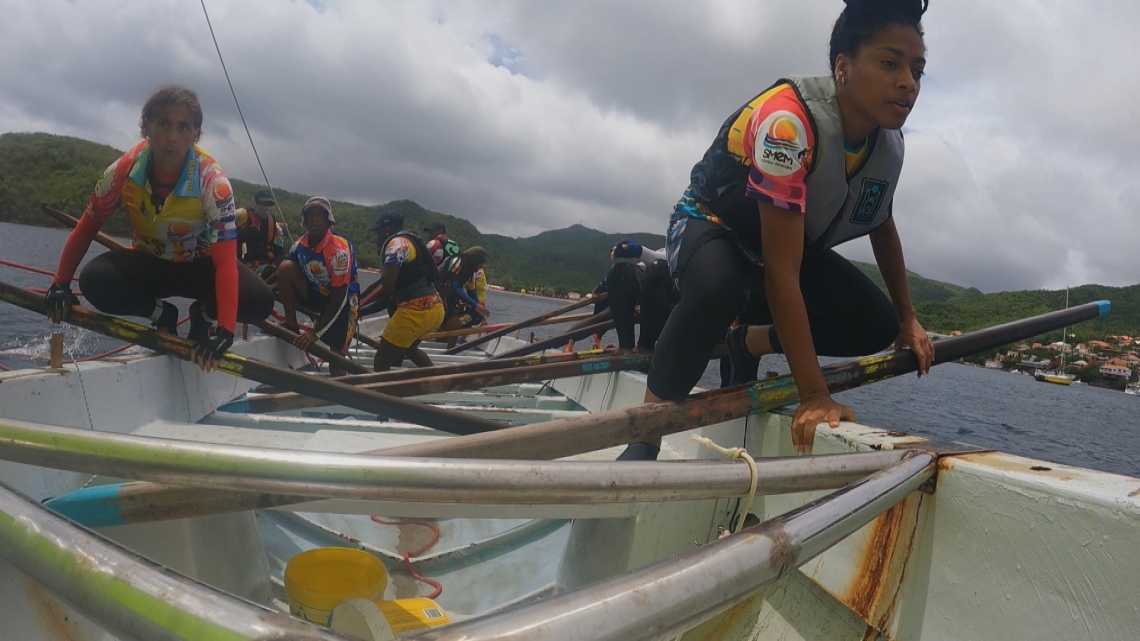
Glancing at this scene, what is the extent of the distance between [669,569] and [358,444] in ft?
8.41

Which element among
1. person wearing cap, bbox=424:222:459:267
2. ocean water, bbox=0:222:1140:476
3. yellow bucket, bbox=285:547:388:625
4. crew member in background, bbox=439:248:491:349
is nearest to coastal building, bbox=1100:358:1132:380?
ocean water, bbox=0:222:1140:476

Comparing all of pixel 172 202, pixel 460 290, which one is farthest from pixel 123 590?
pixel 460 290

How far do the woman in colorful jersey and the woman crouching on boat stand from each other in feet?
7.81

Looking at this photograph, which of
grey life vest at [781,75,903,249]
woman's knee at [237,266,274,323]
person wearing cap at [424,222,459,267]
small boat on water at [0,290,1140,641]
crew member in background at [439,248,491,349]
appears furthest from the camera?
person wearing cap at [424,222,459,267]

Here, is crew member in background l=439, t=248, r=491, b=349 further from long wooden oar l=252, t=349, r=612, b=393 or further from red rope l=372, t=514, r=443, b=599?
red rope l=372, t=514, r=443, b=599

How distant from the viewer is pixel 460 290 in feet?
34.1

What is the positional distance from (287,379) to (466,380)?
83cm

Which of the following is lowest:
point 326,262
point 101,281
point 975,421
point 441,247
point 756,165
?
point 975,421

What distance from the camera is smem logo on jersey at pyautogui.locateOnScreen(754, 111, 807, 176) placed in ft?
5.41

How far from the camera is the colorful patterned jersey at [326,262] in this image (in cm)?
615

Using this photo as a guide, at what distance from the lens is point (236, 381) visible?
4.44 meters

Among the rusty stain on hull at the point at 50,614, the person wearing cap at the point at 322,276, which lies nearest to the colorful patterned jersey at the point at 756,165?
the rusty stain on hull at the point at 50,614

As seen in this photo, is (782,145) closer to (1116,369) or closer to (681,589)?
(681,589)

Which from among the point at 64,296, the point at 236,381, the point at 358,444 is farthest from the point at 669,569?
the point at 236,381
